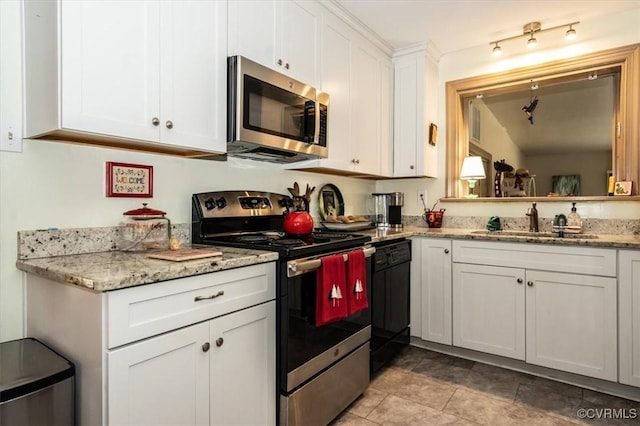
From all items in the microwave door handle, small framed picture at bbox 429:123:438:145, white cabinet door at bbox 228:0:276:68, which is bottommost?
the microwave door handle

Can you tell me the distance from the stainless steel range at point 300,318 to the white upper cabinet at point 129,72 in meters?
0.45

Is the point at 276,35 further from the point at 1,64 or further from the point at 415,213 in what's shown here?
the point at 415,213

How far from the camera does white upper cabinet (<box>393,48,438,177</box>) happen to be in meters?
3.11

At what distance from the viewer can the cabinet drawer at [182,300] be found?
41.5 inches

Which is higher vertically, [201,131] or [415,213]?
[201,131]

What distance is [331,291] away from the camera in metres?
1.75

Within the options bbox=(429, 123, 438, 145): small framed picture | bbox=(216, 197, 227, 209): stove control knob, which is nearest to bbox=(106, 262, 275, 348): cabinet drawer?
bbox=(216, 197, 227, 209): stove control knob

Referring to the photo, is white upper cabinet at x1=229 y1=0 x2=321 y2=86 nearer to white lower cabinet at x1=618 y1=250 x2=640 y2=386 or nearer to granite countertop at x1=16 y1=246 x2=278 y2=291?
granite countertop at x1=16 y1=246 x2=278 y2=291

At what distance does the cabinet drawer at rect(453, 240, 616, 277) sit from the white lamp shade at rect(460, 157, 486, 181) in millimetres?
744

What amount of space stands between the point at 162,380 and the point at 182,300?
0.25m

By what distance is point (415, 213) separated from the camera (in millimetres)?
3424

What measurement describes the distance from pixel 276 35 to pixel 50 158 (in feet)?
4.15

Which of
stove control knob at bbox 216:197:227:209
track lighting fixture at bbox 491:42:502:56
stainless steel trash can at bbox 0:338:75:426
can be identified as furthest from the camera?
track lighting fixture at bbox 491:42:502:56

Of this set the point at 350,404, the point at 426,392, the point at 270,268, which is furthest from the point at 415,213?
the point at 270,268
